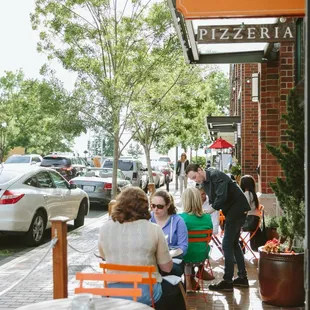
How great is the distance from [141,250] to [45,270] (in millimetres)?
4425

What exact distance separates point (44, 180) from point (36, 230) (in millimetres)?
1286

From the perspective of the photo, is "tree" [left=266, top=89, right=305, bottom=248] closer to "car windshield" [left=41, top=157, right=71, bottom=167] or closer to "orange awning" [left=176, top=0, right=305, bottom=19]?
"orange awning" [left=176, top=0, right=305, bottom=19]

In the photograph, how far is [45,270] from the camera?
26.6ft

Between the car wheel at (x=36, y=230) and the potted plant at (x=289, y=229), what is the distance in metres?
5.43

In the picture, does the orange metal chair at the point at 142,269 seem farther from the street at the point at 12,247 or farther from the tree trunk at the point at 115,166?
the tree trunk at the point at 115,166

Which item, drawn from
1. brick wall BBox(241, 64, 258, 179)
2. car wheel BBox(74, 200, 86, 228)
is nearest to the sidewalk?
car wheel BBox(74, 200, 86, 228)

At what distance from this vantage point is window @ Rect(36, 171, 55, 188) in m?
11.0

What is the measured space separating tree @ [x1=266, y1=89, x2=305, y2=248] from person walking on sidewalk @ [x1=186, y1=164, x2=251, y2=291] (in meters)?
1.35

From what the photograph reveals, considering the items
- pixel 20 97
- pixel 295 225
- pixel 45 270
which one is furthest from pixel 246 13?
pixel 20 97

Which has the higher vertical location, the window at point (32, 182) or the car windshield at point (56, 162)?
the car windshield at point (56, 162)

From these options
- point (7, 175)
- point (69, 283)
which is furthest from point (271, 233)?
point (7, 175)

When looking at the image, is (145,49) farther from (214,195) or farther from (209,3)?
(209,3)

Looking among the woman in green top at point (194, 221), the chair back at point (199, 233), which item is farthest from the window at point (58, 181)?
the chair back at point (199, 233)

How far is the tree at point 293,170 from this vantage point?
505 cm
